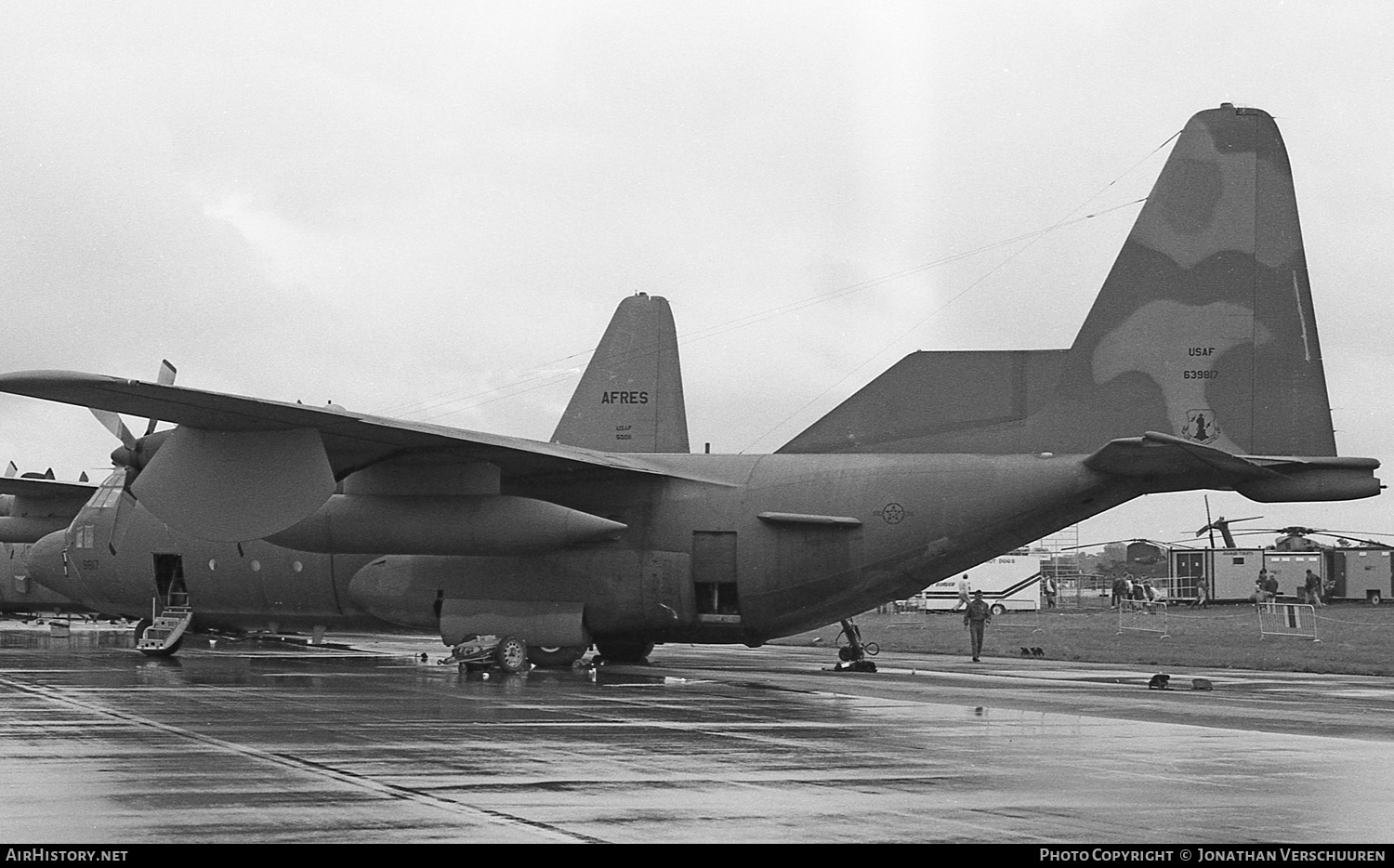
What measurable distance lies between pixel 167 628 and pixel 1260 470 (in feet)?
64.6

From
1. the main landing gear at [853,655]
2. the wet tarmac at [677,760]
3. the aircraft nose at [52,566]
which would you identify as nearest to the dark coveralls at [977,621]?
the main landing gear at [853,655]

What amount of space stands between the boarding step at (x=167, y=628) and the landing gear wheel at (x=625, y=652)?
26.3 ft

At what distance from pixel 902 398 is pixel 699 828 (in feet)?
50.7

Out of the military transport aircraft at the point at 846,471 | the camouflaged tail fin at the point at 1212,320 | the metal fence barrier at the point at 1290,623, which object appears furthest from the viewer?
the metal fence barrier at the point at 1290,623

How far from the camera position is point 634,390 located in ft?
109

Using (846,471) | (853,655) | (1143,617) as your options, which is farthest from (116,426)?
(1143,617)

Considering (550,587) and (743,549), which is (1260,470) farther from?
(550,587)

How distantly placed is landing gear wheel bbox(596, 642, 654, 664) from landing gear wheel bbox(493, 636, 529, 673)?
224 cm

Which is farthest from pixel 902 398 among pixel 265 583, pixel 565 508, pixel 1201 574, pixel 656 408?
pixel 1201 574

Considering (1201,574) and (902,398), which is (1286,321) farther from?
(1201,574)

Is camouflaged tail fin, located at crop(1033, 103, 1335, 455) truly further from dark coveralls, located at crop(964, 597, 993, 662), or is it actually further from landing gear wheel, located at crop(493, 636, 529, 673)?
dark coveralls, located at crop(964, 597, 993, 662)

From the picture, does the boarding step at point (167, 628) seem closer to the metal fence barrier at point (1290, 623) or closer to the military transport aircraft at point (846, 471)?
the military transport aircraft at point (846, 471)

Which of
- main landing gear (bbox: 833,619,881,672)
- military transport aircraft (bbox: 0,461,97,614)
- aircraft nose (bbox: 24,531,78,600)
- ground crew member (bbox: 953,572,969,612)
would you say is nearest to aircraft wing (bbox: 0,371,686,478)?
main landing gear (bbox: 833,619,881,672)

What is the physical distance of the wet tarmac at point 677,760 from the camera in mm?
9133
